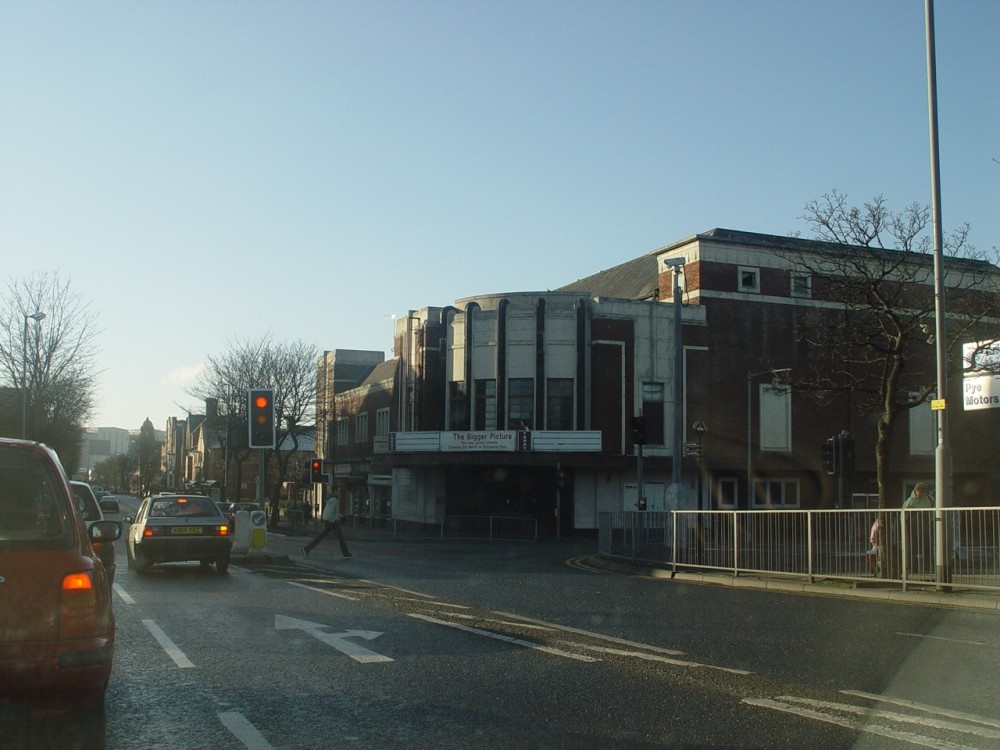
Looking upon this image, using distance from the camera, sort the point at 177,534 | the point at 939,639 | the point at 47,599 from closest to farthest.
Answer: the point at 47,599 < the point at 939,639 < the point at 177,534

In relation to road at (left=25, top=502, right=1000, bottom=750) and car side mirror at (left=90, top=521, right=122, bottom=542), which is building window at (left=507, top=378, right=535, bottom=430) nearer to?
road at (left=25, top=502, right=1000, bottom=750)

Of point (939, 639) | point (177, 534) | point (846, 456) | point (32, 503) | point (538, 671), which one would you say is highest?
point (846, 456)

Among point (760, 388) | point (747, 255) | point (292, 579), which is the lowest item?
point (292, 579)

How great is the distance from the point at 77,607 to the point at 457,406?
39.5 metres

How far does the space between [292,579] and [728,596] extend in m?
7.59

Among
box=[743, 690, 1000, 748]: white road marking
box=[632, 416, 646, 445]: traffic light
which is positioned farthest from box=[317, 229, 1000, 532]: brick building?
box=[743, 690, 1000, 748]: white road marking

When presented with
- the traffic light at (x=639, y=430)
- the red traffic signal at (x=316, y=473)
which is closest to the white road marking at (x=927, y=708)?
the traffic light at (x=639, y=430)

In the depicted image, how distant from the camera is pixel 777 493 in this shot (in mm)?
45562

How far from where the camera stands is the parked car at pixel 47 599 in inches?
210

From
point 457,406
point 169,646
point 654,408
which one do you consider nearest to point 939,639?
point 169,646

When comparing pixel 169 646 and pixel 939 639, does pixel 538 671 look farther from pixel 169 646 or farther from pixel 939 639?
pixel 939 639

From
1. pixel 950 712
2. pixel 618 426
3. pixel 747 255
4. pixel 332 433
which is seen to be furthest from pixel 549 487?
pixel 950 712

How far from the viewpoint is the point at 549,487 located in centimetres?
4353

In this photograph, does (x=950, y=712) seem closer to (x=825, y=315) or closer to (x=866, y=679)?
(x=866, y=679)
